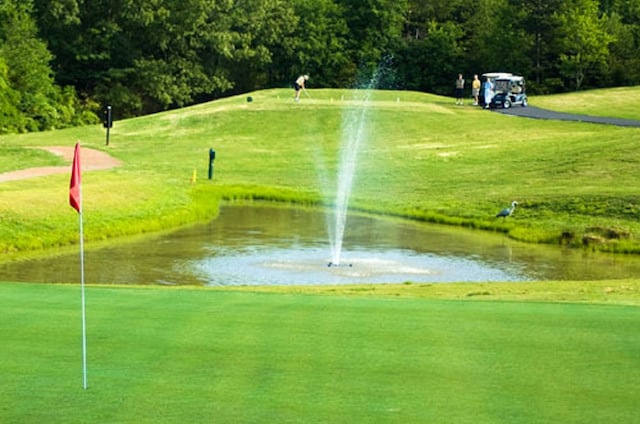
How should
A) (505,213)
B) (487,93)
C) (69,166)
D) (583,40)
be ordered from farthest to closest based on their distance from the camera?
(583,40)
(487,93)
(69,166)
(505,213)

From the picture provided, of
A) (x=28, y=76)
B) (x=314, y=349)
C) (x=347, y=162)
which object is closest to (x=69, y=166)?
(x=347, y=162)

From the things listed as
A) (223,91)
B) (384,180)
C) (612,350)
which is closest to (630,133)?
(384,180)

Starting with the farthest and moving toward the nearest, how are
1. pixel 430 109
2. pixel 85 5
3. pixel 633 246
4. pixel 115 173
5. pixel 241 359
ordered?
pixel 85 5 < pixel 430 109 < pixel 115 173 < pixel 633 246 < pixel 241 359

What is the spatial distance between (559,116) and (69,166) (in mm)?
28603

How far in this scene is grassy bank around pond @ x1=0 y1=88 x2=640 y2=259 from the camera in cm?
3472

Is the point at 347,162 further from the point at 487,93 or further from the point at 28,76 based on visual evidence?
the point at 28,76

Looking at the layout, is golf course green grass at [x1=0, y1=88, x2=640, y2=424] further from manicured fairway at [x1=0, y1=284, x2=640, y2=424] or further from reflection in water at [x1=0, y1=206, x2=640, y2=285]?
reflection in water at [x1=0, y1=206, x2=640, y2=285]

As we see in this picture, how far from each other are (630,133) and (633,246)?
1934 centimetres

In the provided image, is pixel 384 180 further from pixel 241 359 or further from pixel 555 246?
pixel 241 359

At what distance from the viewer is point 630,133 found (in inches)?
1987

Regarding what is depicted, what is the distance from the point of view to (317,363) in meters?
10.1

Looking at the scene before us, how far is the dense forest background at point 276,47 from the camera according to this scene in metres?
82.1

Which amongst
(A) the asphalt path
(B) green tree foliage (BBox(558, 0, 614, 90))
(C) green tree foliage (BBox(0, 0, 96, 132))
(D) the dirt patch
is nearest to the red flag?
(D) the dirt patch

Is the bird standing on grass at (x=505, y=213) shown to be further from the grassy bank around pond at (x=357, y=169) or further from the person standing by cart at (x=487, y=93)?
the person standing by cart at (x=487, y=93)
